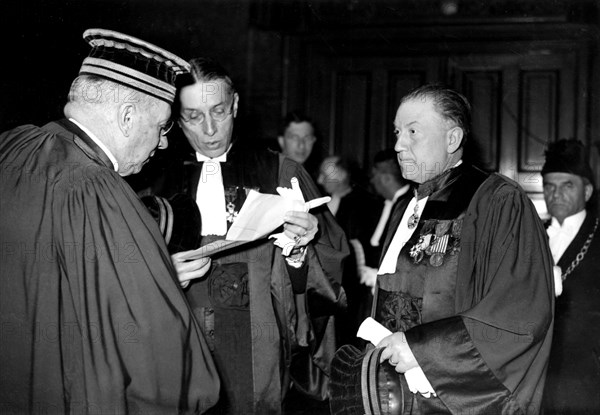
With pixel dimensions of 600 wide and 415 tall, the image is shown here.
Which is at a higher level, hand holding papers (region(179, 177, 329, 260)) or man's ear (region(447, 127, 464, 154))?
man's ear (region(447, 127, 464, 154))

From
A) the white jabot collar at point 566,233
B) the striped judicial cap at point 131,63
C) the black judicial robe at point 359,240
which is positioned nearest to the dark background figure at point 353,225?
the black judicial robe at point 359,240

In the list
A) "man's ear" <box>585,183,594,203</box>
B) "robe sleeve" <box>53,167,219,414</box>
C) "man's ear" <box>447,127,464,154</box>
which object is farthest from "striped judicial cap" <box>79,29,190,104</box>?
"man's ear" <box>585,183,594,203</box>

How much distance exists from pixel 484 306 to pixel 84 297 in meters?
1.41

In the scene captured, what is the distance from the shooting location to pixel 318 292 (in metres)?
3.48

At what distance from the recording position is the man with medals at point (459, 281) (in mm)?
2500

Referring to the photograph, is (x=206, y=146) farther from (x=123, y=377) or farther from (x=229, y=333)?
(x=123, y=377)

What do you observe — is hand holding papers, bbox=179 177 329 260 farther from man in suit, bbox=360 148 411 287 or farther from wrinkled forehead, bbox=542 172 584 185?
man in suit, bbox=360 148 411 287

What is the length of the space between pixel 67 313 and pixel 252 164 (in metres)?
1.70

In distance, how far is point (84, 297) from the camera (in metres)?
2.05

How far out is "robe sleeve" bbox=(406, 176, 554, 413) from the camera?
8.16 feet

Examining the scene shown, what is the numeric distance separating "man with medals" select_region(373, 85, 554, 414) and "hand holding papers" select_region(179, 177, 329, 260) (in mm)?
475

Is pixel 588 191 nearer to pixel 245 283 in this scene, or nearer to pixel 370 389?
pixel 245 283

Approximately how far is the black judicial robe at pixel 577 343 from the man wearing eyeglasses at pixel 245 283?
1932 mm

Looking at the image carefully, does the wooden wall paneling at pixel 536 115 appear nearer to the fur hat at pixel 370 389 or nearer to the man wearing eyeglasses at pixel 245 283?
the man wearing eyeglasses at pixel 245 283
